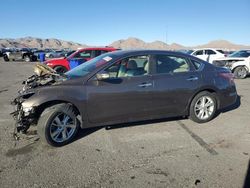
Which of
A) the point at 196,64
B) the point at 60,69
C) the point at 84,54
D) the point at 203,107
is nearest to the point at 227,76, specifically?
the point at 196,64

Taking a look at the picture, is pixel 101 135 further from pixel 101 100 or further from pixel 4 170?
pixel 4 170

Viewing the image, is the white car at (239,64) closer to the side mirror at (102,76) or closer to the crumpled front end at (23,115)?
the side mirror at (102,76)

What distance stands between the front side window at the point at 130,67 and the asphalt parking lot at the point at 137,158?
3.72 ft

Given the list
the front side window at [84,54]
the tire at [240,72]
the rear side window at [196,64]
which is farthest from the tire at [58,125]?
the tire at [240,72]

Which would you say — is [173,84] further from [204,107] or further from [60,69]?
[60,69]

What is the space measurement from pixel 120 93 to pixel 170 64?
4.34 ft

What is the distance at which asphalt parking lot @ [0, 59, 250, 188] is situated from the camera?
131 inches

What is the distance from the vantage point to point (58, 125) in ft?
14.4

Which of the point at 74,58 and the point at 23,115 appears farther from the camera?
the point at 74,58

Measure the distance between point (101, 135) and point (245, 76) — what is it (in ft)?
39.0

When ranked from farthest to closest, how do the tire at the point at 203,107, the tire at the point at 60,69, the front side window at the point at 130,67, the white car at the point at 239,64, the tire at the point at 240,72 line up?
the tire at the point at 240,72 < the white car at the point at 239,64 < the tire at the point at 60,69 < the tire at the point at 203,107 < the front side window at the point at 130,67

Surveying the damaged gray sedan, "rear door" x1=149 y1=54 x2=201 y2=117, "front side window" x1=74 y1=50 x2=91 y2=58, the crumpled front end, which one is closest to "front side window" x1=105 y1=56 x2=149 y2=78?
the damaged gray sedan

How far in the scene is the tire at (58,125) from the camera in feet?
13.9

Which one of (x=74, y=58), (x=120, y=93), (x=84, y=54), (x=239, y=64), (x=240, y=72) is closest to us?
(x=120, y=93)
